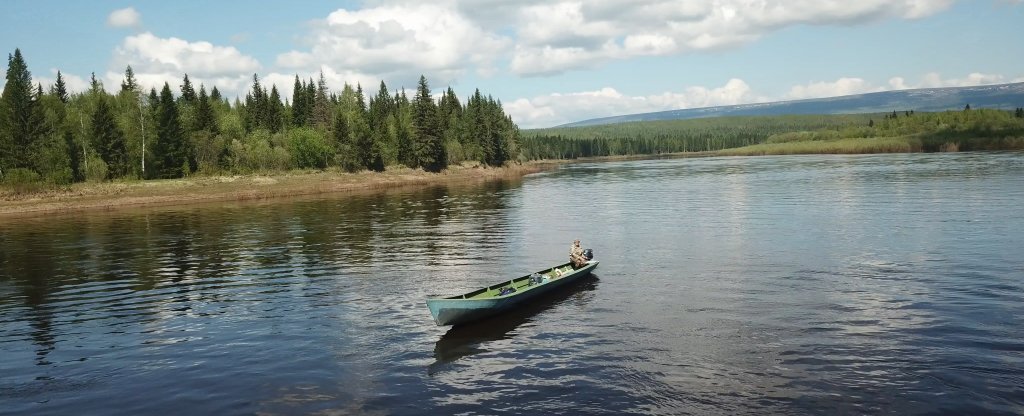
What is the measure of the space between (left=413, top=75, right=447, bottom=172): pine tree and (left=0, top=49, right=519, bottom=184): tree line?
231 millimetres

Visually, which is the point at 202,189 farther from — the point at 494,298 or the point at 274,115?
the point at 494,298

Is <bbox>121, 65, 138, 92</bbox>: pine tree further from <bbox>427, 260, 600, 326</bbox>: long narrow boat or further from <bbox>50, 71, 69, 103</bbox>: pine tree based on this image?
<bbox>427, 260, 600, 326</bbox>: long narrow boat

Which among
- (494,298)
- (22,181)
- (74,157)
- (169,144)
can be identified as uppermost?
(169,144)

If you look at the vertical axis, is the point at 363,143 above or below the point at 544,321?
above

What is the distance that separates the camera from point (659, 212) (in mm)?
63625

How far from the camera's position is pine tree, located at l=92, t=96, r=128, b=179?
10606cm

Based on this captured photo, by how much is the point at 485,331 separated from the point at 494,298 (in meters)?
1.33

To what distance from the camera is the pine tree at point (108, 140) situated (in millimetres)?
106062

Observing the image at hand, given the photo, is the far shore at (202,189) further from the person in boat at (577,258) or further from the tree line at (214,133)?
the person in boat at (577,258)

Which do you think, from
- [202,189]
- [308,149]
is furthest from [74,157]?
[308,149]

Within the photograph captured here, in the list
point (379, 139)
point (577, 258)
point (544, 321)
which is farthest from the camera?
point (379, 139)

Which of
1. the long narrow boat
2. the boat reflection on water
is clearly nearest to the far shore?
the long narrow boat

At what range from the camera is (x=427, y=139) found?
149 metres

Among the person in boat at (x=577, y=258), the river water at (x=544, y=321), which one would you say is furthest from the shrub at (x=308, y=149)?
the person in boat at (x=577, y=258)
